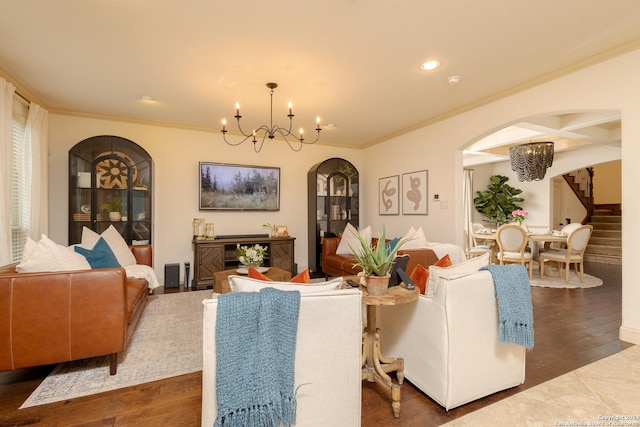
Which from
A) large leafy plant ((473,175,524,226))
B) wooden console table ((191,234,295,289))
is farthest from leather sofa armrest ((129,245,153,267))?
large leafy plant ((473,175,524,226))

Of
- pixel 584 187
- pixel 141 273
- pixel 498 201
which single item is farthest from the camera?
pixel 584 187

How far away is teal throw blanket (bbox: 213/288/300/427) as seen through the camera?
1247 mm

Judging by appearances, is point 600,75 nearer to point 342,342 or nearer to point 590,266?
point 342,342

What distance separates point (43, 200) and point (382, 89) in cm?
439

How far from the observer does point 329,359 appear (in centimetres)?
148

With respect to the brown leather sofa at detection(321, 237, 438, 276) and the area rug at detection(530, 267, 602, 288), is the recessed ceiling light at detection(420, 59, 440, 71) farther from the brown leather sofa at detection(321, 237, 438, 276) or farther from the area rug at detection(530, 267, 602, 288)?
the area rug at detection(530, 267, 602, 288)

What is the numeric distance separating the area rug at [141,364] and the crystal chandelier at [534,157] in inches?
224

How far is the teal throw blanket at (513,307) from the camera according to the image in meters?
1.82

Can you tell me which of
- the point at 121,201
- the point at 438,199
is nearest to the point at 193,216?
the point at 121,201

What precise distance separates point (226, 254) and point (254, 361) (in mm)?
3963

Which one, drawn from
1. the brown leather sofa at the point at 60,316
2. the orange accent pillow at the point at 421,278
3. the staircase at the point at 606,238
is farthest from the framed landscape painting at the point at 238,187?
the staircase at the point at 606,238

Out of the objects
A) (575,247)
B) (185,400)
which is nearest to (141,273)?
(185,400)

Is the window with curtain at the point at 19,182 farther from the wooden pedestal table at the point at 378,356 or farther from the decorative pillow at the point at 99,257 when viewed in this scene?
the wooden pedestal table at the point at 378,356

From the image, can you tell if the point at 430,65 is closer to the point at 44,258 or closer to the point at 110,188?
the point at 44,258
